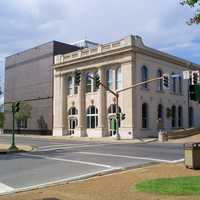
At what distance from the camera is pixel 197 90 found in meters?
14.5

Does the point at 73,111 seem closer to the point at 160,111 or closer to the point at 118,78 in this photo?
the point at 118,78

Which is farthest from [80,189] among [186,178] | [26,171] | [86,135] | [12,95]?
[12,95]

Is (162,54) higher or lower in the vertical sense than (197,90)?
higher

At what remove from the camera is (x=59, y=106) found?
180 feet

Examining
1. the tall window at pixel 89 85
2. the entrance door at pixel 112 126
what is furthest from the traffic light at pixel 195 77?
the tall window at pixel 89 85

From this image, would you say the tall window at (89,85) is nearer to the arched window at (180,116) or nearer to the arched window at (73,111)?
the arched window at (73,111)

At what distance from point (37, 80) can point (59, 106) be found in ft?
27.5

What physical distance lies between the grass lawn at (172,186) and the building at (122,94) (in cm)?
3370

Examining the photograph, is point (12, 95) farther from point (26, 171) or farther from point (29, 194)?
point (29, 194)

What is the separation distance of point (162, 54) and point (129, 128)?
1179 centimetres

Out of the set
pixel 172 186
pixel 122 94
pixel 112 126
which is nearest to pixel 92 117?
pixel 112 126

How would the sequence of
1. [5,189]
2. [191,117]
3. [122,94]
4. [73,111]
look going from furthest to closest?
[191,117] < [73,111] < [122,94] < [5,189]

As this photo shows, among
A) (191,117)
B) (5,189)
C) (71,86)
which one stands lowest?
(5,189)

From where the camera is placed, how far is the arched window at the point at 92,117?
4957 centimetres
